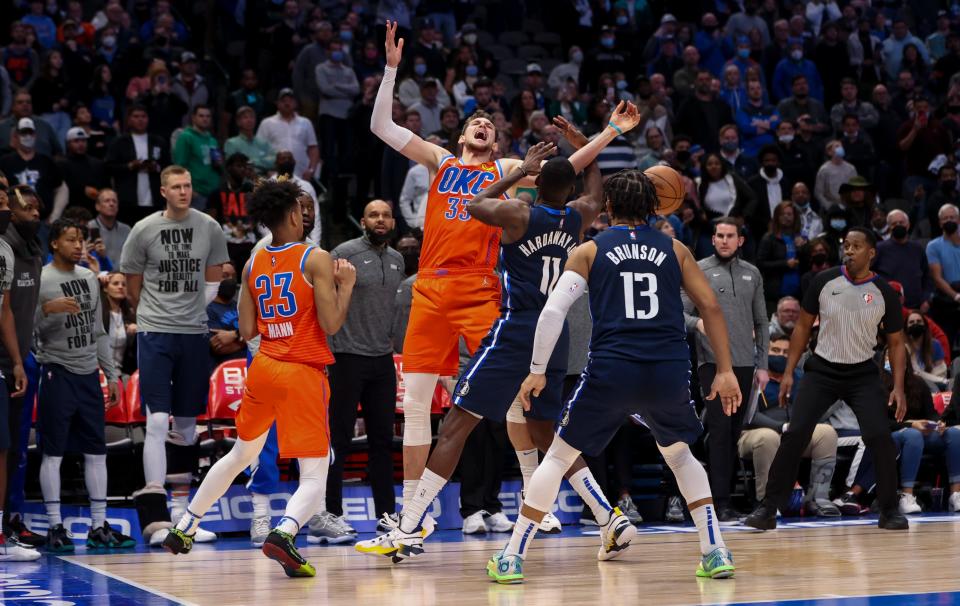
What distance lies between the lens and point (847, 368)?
959 cm

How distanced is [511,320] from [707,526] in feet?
5.23

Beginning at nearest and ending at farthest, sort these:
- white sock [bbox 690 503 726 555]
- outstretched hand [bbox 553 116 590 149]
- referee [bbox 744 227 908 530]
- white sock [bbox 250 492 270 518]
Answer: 1. white sock [bbox 690 503 726 555]
2. outstretched hand [bbox 553 116 590 149]
3. white sock [bbox 250 492 270 518]
4. referee [bbox 744 227 908 530]

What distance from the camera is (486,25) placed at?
65.8ft

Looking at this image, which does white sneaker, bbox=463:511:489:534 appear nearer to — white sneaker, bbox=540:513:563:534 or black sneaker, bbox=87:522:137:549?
white sneaker, bbox=540:513:563:534

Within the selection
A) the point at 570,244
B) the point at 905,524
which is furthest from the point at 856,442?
the point at 570,244

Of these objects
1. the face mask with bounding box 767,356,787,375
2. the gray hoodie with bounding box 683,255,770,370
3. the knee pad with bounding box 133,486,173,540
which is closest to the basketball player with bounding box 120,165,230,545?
the knee pad with bounding box 133,486,173,540

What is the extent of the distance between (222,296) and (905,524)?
222 inches

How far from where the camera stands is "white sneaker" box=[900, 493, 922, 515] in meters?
11.3

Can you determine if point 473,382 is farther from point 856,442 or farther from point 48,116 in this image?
point 48,116

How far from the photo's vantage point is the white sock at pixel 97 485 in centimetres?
930

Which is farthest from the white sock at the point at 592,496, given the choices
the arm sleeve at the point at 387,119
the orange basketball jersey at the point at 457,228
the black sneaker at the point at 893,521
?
the black sneaker at the point at 893,521

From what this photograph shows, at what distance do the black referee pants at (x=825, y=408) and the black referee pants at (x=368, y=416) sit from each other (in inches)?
108

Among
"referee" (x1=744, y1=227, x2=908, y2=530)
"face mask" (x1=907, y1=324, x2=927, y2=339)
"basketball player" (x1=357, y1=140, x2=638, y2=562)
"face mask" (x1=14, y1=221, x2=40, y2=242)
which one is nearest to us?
"basketball player" (x1=357, y1=140, x2=638, y2=562)

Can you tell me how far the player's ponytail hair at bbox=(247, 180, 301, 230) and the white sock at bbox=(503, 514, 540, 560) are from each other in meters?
2.12
